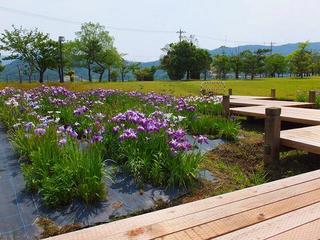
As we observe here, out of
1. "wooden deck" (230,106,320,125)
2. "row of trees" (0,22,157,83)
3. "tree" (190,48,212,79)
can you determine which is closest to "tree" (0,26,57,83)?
"row of trees" (0,22,157,83)

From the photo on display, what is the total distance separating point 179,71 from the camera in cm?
5078

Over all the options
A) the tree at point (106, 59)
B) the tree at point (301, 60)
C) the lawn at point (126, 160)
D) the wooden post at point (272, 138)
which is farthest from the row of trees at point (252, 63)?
the wooden post at point (272, 138)

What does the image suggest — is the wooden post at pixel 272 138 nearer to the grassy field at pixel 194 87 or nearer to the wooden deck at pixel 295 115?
the wooden deck at pixel 295 115

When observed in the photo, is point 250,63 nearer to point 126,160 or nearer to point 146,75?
point 146,75

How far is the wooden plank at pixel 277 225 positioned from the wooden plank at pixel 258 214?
0.09 m

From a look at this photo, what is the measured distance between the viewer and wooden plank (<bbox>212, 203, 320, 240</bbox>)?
85.5 inches

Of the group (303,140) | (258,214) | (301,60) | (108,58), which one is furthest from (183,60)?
(258,214)

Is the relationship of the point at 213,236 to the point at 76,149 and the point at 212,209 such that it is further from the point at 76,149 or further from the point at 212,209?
the point at 76,149

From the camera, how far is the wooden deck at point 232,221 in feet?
7.34

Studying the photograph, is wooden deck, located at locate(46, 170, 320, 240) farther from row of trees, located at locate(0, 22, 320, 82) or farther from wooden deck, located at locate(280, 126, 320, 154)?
row of trees, located at locate(0, 22, 320, 82)

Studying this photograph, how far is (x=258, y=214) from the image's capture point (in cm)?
259

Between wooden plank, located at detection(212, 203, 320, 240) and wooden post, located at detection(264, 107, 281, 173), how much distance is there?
2665mm

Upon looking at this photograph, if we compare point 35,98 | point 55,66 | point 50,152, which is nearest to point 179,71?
point 55,66

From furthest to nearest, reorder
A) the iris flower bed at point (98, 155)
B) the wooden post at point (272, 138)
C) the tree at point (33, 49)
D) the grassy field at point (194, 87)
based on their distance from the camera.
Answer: the tree at point (33, 49) < the grassy field at point (194, 87) < the wooden post at point (272, 138) < the iris flower bed at point (98, 155)
